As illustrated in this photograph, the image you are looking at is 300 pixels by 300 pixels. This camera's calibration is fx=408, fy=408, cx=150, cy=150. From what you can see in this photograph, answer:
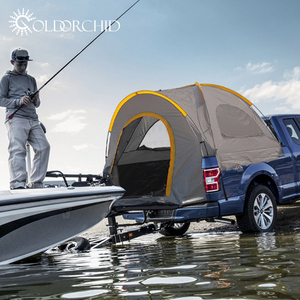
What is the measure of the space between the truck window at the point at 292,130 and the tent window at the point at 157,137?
210 cm

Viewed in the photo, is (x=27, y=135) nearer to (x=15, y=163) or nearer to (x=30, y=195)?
(x=15, y=163)

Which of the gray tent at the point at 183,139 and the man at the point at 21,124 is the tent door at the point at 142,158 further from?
the man at the point at 21,124

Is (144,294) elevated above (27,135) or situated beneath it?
situated beneath

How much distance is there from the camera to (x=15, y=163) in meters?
5.12

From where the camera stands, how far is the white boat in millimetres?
4242

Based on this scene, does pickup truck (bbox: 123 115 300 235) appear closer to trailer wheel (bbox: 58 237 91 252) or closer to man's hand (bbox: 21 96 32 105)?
trailer wheel (bbox: 58 237 91 252)

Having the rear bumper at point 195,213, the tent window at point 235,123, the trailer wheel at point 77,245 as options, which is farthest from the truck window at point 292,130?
the trailer wheel at point 77,245

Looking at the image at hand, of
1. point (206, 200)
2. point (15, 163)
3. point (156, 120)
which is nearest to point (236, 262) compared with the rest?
point (206, 200)

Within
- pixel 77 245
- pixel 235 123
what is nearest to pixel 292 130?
pixel 235 123

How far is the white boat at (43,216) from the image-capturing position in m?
4.24

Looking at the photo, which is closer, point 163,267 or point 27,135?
point 163,267

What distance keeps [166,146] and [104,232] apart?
8.59 feet

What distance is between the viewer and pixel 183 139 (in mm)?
5809

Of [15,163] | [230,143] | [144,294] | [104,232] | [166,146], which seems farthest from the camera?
[104,232]
